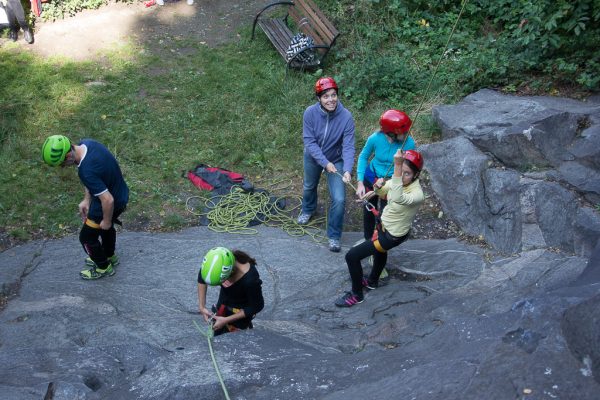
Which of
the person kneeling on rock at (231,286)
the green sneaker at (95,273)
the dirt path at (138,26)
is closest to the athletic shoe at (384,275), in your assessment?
the person kneeling on rock at (231,286)

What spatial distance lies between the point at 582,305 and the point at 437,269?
8.46 feet

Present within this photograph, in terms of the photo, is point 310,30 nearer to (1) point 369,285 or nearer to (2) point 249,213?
(2) point 249,213

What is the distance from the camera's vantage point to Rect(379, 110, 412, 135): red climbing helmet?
18.3 ft

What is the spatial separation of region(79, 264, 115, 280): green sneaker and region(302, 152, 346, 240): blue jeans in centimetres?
229

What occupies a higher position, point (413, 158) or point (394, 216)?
point (413, 158)

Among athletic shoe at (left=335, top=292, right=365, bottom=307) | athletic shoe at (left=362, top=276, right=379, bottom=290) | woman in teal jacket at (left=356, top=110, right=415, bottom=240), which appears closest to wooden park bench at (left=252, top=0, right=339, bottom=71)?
woman in teal jacket at (left=356, top=110, right=415, bottom=240)

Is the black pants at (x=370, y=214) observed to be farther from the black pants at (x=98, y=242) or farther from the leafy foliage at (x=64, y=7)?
the leafy foliage at (x=64, y=7)

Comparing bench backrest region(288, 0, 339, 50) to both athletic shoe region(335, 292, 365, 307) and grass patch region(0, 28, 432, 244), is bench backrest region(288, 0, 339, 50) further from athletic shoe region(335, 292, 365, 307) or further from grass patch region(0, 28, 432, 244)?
athletic shoe region(335, 292, 365, 307)

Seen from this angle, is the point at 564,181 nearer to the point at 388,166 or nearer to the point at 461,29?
the point at 388,166

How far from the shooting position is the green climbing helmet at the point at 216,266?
424 centimetres

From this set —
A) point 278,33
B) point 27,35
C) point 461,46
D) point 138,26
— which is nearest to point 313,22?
point 278,33

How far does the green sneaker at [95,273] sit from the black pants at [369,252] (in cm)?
251

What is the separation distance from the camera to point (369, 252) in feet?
17.9

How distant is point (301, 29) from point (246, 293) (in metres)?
7.25
